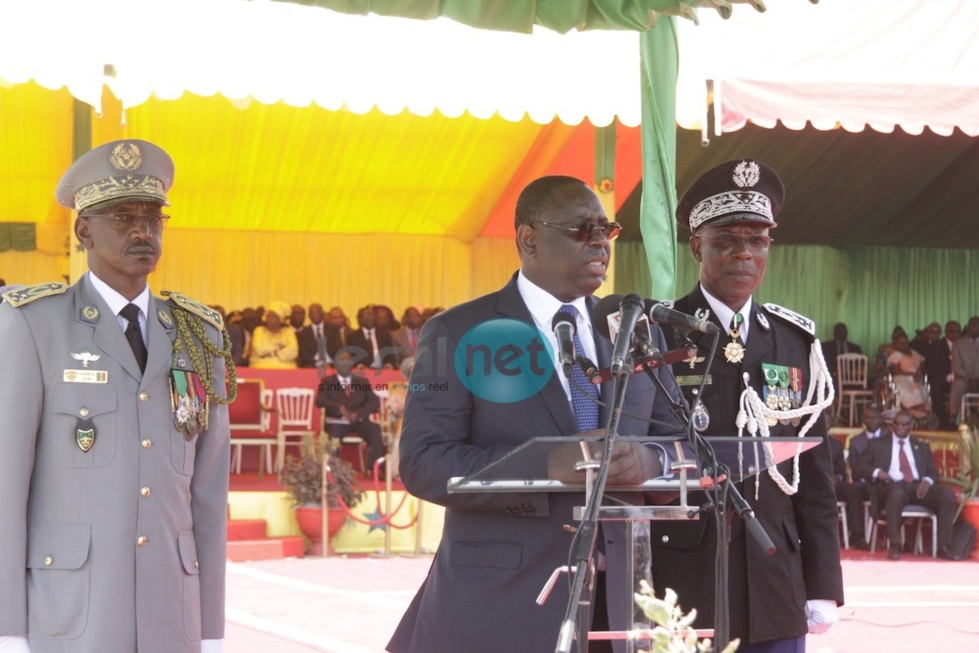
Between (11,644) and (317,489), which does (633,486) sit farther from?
(317,489)

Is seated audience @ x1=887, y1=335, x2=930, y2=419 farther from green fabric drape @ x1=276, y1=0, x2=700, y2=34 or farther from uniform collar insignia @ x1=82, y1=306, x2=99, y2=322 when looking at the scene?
uniform collar insignia @ x1=82, y1=306, x2=99, y2=322

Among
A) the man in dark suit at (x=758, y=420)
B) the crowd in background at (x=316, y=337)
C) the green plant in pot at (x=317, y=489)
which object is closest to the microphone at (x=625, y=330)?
the man in dark suit at (x=758, y=420)

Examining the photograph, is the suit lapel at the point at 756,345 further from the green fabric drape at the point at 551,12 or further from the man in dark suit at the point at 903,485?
the man in dark suit at the point at 903,485

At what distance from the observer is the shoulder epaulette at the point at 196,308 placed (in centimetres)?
343

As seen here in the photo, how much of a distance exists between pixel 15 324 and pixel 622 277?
20.2m

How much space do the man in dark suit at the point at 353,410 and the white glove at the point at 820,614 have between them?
10.1 m

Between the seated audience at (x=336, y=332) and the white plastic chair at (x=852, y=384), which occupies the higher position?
the seated audience at (x=336, y=332)

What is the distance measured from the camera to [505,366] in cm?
318

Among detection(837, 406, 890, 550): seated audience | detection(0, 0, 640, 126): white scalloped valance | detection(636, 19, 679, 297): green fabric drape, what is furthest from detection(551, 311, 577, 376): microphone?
detection(837, 406, 890, 550): seated audience

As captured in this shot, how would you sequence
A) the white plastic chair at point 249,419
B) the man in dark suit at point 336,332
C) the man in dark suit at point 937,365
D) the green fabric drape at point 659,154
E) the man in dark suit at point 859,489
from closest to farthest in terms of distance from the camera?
the green fabric drape at point 659,154, the man in dark suit at point 859,489, the white plastic chair at point 249,419, the man in dark suit at point 336,332, the man in dark suit at point 937,365

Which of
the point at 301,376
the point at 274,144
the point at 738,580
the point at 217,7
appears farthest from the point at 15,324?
the point at 274,144

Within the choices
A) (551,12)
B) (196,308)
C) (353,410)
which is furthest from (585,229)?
(353,410)

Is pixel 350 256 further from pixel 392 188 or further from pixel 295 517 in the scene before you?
pixel 295 517

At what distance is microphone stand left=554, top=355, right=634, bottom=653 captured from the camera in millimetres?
2004
